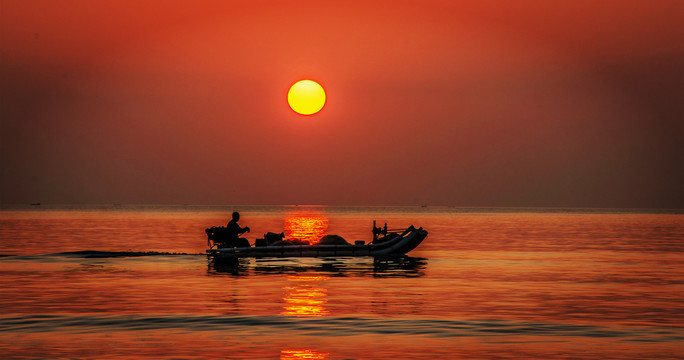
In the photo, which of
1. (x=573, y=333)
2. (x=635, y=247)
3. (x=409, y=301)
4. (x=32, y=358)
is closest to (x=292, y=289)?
(x=409, y=301)

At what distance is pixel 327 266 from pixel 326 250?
2.97 meters

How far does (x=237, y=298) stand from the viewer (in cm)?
3331

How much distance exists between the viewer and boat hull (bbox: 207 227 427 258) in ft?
173

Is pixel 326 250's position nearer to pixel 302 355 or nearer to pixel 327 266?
pixel 327 266

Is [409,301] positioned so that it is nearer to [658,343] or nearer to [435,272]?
[658,343]

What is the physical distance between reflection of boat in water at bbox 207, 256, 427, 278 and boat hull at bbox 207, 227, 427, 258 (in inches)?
21.8

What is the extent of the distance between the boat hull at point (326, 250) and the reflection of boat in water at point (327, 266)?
55 centimetres

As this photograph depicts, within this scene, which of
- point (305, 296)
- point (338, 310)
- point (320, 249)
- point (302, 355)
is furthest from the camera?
point (320, 249)

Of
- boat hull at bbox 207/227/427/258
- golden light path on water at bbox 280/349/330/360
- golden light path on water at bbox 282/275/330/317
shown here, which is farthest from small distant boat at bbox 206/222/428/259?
golden light path on water at bbox 280/349/330/360

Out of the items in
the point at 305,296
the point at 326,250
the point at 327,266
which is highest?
the point at 326,250

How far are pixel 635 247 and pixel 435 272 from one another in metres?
38.1

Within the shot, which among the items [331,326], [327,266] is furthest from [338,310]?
[327,266]

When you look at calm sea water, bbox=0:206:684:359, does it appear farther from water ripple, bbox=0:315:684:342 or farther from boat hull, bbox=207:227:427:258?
boat hull, bbox=207:227:427:258

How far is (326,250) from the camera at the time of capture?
54312mm
